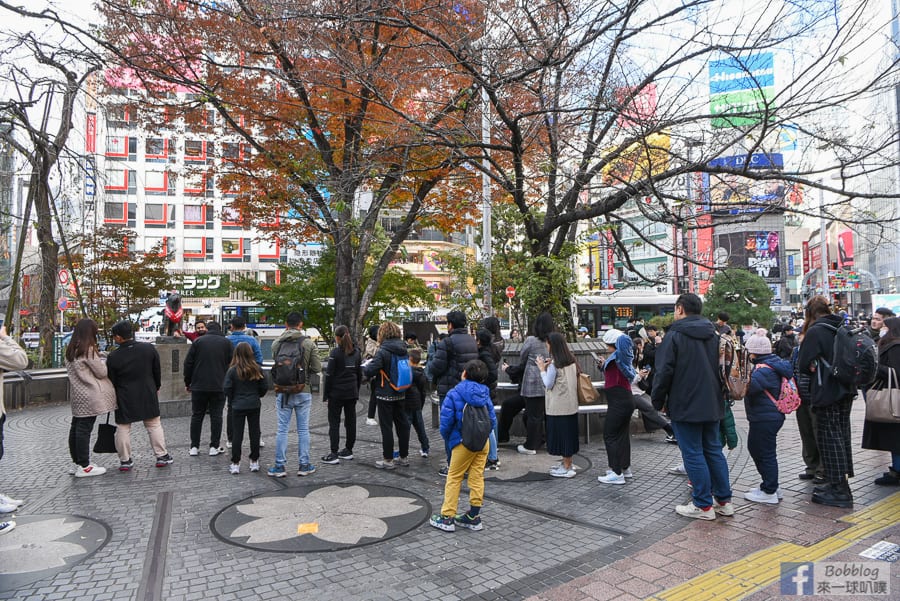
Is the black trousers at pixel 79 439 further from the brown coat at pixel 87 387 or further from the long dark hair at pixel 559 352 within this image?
the long dark hair at pixel 559 352

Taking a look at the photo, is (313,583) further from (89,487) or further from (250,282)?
(250,282)

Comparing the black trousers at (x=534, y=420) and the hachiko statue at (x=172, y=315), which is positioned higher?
the hachiko statue at (x=172, y=315)

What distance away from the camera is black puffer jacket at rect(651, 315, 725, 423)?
4.82 m

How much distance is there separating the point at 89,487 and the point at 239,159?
9.50m

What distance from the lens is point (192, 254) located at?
53406 millimetres

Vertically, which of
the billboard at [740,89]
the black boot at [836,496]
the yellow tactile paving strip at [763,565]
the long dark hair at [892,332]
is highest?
the billboard at [740,89]

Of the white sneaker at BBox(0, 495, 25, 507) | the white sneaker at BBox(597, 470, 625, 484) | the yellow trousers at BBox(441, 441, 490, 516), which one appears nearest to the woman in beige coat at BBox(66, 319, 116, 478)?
the white sneaker at BBox(0, 495, 25, 507)

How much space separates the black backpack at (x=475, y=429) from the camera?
184 inches

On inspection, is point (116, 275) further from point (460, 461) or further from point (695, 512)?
point (695, 512)

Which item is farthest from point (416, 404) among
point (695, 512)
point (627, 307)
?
point (627, 307)

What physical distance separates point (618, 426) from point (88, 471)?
598 centimetres

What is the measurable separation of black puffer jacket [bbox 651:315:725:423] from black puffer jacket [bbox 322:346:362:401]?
12.1 feet

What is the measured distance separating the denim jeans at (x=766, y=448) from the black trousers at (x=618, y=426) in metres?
1.14

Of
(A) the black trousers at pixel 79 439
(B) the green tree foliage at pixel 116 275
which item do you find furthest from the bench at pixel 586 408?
(B) the green tree foliage at pixel 116 275
